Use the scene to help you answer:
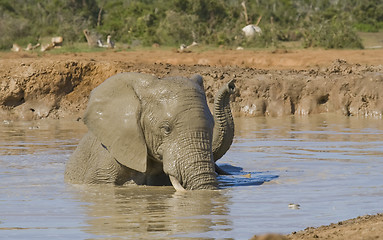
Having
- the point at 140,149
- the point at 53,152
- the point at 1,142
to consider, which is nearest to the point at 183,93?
the point at 140,149

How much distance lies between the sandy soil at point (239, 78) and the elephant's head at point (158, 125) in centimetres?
1253

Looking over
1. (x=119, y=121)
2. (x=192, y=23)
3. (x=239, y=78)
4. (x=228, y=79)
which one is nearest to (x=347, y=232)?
(x=119, y=121)

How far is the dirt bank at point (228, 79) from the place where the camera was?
20.8 m

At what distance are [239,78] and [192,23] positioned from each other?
524 inches

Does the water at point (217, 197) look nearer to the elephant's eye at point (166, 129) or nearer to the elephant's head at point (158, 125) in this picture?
the elephant's head at point (158, 125)

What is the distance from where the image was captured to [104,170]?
881 centimetres

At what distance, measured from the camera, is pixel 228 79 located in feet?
71.9

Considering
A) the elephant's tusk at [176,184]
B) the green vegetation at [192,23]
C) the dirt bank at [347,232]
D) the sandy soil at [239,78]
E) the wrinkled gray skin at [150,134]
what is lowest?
the green vegetation at [192,23]

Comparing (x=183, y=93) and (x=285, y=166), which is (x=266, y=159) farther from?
(x=183, y=93)

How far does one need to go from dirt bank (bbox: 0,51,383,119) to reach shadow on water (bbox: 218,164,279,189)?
10374mm

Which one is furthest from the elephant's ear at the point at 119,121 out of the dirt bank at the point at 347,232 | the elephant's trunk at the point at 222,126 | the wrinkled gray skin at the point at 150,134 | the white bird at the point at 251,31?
the white bird at the point at 251,31

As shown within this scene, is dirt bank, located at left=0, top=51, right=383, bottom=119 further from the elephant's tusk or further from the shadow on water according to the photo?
the elephant's tusk

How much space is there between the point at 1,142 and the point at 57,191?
6.86 meters

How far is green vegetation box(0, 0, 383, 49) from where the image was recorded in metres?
31.9
